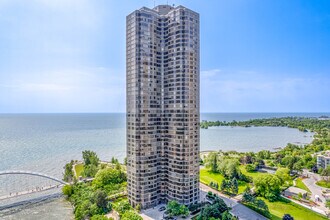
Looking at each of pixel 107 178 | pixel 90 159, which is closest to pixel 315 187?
pixel 107 178

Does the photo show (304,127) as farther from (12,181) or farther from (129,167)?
(12,181)

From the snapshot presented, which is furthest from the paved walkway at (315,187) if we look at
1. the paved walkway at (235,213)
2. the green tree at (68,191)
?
the green tree at (68,191)

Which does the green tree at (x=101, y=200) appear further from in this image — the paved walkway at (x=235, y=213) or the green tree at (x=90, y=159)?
the green tree at (x=90, y=159)

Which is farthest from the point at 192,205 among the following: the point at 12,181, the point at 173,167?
the point at 12,181

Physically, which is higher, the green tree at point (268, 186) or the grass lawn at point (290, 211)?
the green tree at point (268, 186)

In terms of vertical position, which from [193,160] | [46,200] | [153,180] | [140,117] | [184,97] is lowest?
[46,200]

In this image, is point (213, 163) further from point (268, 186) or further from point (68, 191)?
point (68, 191)
